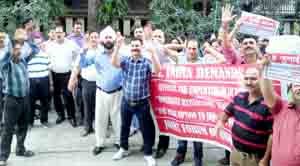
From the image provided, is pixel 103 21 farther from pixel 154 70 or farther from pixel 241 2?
pixel 154 70

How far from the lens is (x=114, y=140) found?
26.5 ft

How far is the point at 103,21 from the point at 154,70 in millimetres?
7036

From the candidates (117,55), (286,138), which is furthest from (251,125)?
(117,55)

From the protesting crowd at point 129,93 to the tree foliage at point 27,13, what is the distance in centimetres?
359

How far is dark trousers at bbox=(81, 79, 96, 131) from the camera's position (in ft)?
27.3

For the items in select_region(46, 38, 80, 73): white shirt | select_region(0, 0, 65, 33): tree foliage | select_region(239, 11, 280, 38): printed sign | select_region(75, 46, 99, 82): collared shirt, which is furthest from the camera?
select_region(0, 0, 65, 33): tree foliage

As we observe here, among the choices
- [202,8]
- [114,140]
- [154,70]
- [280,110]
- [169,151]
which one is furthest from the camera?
[202,8]

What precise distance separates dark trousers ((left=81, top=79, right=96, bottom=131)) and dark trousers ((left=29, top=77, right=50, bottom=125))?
81 cm

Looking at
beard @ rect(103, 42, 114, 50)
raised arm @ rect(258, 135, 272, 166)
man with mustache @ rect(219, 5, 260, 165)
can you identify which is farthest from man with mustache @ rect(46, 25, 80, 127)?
raised arm @ rect(258, 135, 272, 166)

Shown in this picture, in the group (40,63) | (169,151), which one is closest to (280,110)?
(169,151)

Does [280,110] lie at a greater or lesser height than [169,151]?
greater

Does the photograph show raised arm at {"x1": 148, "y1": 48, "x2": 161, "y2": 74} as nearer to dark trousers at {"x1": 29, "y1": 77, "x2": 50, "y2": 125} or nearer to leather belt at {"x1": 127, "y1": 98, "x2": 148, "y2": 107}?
leather belt at {"x1": 127, "y1": 98, "x2": 148, "y2": 107}

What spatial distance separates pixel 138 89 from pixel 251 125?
2567 millimetres

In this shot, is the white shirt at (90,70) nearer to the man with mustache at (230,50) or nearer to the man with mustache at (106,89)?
the man with mustache at (106,89)
